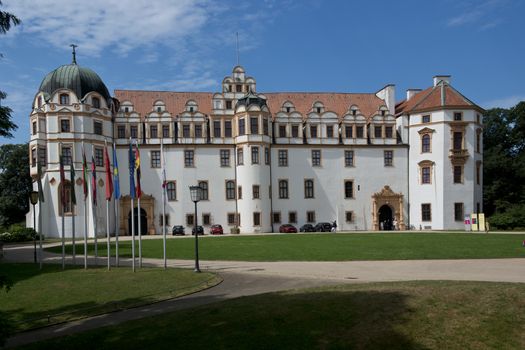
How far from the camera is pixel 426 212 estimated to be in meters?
50.1

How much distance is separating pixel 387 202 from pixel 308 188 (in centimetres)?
981

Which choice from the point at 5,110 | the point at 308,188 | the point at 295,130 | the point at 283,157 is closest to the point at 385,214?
the point at 308,188

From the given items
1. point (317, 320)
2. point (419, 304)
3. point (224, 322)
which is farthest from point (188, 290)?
point (419, 304)

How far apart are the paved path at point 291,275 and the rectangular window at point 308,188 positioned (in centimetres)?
3034

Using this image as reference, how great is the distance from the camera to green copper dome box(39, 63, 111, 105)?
46219 mm

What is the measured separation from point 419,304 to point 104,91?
46.1 m

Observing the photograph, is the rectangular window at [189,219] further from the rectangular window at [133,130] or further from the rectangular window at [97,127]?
the rectangular window at [97,127]

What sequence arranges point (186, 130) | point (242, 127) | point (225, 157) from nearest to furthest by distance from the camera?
point (242, 127), point (186, 130), point (225, 157)

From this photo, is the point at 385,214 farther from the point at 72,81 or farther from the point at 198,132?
the point at 72,81

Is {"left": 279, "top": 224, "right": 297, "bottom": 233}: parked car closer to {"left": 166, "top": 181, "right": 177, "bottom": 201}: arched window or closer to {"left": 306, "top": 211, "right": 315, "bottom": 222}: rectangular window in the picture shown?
A: {"left": 306, "top": 211, "right": 315, "bottom": 222}: rectangular window

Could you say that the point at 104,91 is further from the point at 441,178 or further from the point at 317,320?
the point at 317,320

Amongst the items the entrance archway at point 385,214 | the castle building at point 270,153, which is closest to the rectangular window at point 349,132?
the castle building at point 270,153

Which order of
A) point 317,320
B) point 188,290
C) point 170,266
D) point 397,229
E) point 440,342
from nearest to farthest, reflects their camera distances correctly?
point 440,342, point 317,320, point 188,290, point 170,266, point 397,229

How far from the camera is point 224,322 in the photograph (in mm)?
9852
